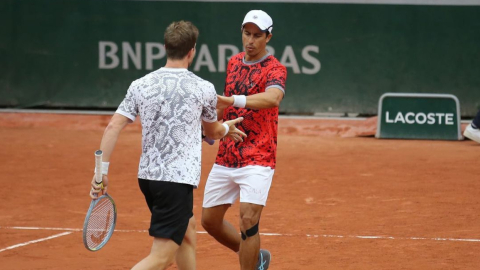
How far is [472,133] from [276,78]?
9.09 metres

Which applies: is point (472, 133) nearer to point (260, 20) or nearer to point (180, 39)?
point (260, 20)

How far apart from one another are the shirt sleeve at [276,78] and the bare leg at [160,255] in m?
Result: 1.65

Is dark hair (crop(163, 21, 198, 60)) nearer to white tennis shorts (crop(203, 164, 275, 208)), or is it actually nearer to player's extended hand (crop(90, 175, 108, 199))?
player's extended hand (crop(90, 175, 108, 199))

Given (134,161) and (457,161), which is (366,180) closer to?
(457,161)

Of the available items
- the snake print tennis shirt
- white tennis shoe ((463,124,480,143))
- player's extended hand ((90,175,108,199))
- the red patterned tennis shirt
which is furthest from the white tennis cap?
white tennis shoe ((463,124,480,143))

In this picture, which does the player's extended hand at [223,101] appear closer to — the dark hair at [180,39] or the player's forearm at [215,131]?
the player's forearm at [215,131]

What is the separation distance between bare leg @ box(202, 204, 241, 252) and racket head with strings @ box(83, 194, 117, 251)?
4.13ft


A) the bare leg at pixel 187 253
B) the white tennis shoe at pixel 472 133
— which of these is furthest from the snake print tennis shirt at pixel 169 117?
the white tennis shoe at pixel 472 133

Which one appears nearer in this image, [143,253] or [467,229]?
[143,253]

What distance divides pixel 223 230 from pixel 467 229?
10.7 ft

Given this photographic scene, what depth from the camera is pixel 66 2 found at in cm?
1697

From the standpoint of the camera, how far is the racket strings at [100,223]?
220 inches

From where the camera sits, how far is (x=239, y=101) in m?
6.35

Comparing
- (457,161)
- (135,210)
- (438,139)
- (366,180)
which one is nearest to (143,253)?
(135,210)
